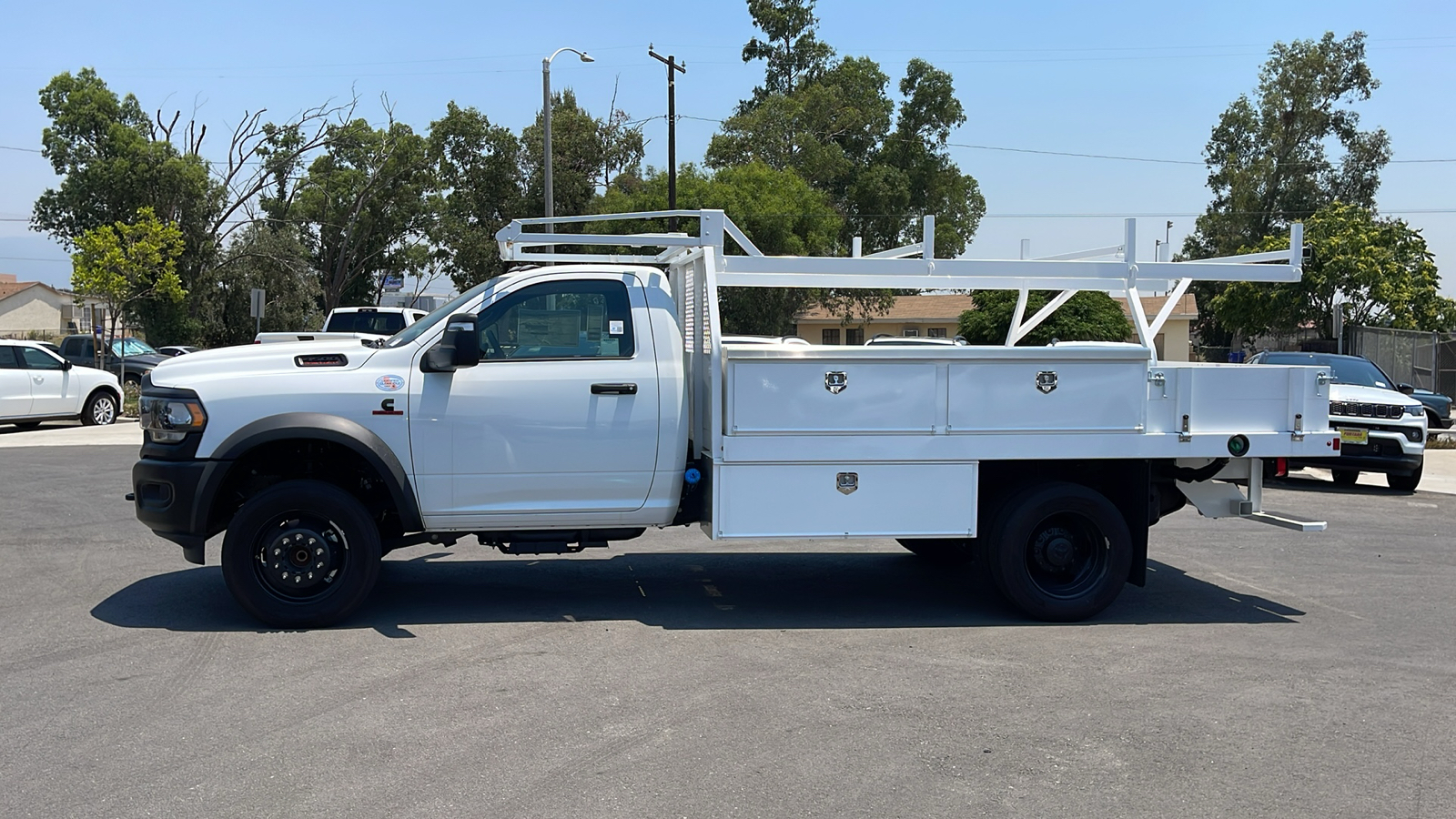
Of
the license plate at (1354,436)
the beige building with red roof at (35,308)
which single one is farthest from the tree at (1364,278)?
the beige building with red roof at (35,308)

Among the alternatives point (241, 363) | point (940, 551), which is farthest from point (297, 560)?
point (940, 551)

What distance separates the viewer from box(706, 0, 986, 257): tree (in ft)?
186

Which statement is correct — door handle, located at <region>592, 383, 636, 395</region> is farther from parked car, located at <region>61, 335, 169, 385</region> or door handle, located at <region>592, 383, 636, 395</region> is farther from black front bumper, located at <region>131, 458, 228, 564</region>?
parked car, located at <region>61, 335, 169, 385</region>

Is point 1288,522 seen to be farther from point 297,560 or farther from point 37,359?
point 37,359

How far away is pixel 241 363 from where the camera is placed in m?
7.15

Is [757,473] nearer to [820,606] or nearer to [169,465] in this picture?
[820,606]

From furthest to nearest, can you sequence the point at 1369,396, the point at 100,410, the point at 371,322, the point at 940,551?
the point at 100,410 < the point at 371,322 < the point at 1369,396 < the point at 940,551

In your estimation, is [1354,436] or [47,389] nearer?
[1354,436]

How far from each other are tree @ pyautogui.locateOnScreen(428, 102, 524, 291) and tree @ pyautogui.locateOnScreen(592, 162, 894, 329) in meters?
6.34

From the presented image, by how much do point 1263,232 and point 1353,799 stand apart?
6027 cm

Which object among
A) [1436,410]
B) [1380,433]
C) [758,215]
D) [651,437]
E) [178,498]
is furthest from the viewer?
[758,215]

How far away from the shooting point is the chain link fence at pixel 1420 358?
30.5m

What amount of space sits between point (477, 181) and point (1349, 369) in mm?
41484

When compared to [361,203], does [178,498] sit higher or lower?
lower
